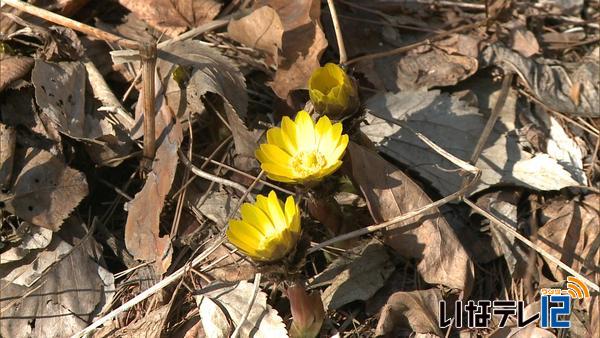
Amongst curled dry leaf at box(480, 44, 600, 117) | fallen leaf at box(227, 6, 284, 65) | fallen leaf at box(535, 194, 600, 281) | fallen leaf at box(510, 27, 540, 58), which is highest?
fallen leaf at box(227, 6, 284, 65)

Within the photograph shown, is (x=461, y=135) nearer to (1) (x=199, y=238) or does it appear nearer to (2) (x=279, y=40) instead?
(2) (x=279, y=40)

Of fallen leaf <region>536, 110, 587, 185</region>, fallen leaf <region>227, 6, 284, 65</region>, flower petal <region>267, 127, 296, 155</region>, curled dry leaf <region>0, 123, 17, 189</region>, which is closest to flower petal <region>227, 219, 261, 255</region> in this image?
flower petal <region>267, 127, 296, 155</region>

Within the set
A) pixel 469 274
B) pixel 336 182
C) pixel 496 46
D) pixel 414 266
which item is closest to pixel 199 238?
pixel 336 182

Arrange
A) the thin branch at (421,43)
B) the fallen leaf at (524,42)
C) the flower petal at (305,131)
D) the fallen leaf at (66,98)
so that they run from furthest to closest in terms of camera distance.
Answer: the fallen leaf at (524,42) → the thin branch at (421,43) → the fallen leaf at (66,98) → the flower petal at (305,131)

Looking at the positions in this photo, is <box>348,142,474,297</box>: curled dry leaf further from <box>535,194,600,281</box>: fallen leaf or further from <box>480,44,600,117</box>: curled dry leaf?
<box>480,44,600,117</box>: curled dry leaf

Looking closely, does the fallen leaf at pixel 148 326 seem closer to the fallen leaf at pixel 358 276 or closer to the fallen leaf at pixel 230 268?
the fallen leaf at pixel 230 268

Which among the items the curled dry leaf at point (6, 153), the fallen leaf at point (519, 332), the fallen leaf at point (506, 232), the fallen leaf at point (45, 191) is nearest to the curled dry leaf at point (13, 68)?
the curled dry leaf at point (6, 153)
